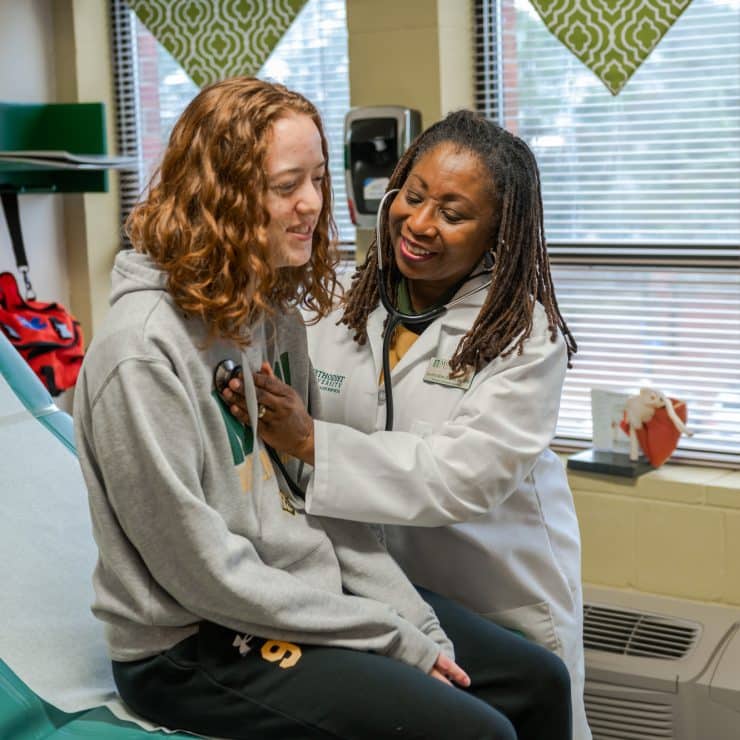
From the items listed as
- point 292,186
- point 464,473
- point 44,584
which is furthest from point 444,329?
point 44,584

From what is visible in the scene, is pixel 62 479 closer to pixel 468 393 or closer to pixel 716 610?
pixel 468 393

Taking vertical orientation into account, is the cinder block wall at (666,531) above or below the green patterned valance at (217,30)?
below

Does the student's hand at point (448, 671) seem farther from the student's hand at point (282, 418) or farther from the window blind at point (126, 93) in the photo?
the window blind at point (126, 93)

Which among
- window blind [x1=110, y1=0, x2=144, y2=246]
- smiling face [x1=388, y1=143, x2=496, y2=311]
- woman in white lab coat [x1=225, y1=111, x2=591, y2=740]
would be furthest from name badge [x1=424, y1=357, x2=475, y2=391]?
window blind [x1=110, y1=0, x2=144, y2=246]

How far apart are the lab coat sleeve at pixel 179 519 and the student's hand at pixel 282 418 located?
7.1 inches

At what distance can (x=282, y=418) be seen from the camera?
1647 millimetres

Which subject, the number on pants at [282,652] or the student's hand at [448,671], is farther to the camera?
the student's hand at [448,671]

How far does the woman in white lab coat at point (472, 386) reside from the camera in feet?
5.84

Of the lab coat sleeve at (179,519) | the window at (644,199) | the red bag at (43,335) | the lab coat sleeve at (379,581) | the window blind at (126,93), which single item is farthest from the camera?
the window blind at (126,93)

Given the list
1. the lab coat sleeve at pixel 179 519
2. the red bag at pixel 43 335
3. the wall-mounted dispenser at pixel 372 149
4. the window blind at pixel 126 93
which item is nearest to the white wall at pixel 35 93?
the window blind at pixel 126 93

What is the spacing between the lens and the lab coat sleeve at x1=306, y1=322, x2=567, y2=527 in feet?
5.57

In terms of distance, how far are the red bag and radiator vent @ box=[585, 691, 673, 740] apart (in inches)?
65.3

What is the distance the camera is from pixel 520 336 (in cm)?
187

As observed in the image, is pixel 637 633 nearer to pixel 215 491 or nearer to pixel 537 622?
pixel 537 622
